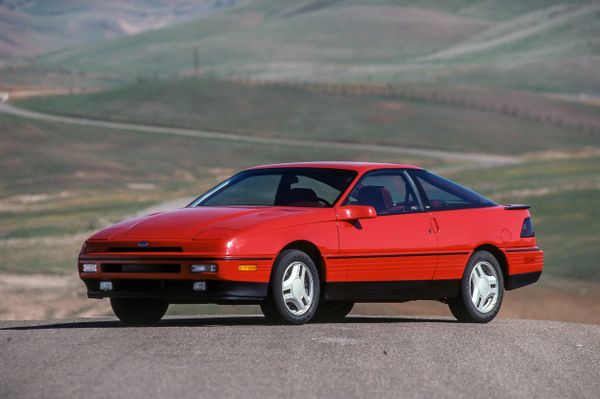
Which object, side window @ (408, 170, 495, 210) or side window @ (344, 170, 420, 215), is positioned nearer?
side window @ (344, 170, 420, 215)

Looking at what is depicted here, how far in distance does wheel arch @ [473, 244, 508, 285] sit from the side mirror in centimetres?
181

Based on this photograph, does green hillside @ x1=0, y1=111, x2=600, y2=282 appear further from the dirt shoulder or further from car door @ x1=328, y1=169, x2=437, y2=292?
car door @ x1=328, y1=169, x2=437, y2=292

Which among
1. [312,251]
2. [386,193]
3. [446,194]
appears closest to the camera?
[312,251]

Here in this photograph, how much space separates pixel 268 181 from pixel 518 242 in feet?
8.75

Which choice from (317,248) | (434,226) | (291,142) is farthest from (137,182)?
(317,248)

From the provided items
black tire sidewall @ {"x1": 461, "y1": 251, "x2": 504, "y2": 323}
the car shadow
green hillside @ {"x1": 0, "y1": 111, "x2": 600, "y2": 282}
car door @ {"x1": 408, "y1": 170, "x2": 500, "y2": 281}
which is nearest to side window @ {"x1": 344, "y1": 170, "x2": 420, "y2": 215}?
car door @ {"x1": 408, "y1": 170, "x2": 500, "y2": 281}

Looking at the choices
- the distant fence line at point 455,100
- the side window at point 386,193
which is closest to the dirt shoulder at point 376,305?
the side window at point 386,193

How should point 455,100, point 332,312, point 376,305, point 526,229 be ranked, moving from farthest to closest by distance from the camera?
point 455,100 → point 376,305 → point 526,229 → point 332,312

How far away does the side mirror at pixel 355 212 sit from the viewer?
12.3 metres

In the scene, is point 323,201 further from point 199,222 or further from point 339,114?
point 339,114

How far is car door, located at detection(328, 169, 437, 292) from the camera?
1243cm

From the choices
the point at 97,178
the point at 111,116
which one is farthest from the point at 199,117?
the point at 97,178

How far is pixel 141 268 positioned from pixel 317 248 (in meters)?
1.53

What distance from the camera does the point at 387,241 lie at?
41.9ft
